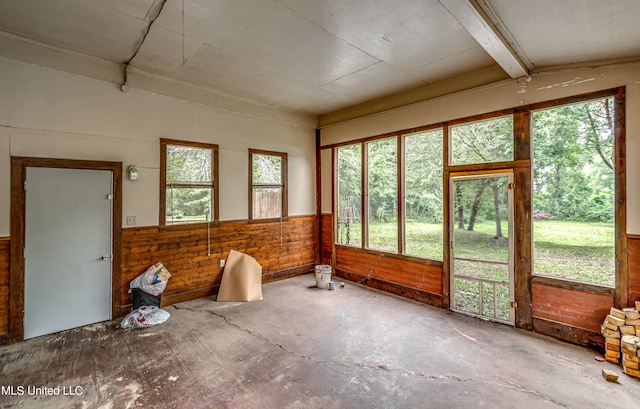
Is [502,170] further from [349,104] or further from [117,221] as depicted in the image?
[117,221]

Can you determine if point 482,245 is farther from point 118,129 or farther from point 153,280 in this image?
point 118,129

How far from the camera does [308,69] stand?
4203mm

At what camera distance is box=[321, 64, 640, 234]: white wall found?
3.11 metres

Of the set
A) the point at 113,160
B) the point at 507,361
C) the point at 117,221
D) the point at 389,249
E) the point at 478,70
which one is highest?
the point at 478,70

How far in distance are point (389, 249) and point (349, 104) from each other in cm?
296

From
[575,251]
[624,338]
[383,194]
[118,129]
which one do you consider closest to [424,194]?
[383,194]

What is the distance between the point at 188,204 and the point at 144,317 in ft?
5.88

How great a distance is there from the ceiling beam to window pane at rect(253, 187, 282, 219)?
13.8ft

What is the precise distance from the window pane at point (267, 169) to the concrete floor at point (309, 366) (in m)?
2.64

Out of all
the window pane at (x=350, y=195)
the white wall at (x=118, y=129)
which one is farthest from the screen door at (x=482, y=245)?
the white wall at (x=118, y=129)

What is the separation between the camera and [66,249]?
12.4ft

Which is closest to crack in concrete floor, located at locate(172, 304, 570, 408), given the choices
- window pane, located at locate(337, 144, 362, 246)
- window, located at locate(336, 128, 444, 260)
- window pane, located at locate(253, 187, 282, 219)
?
window, located at locate(336, 128, 444, 260)

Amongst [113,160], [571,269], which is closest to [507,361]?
[571,269]

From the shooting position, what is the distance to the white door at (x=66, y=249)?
3584mm
